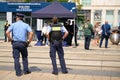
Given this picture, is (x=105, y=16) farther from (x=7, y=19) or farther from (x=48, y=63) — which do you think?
(x=48, y=63)

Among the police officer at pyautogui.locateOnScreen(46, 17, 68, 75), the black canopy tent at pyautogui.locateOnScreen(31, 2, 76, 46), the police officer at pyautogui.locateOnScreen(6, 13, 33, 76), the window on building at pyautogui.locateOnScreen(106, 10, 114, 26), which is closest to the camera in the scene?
the police officer at pyautogui.locateOnScreen(6, 13, 33, 76)

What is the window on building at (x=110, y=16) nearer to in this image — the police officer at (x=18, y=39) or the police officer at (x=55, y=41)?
the police officer at (x=55, y=41)

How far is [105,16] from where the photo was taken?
56906 mm

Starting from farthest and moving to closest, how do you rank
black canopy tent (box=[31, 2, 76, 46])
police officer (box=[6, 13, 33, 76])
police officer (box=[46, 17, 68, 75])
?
black canopy tent (box=[31, 2, 76, 46]) → police officer (box=[46, 17, 68, 75]) → police officer (box=[6, 13, 33, 76])

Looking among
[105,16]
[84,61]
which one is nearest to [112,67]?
[84,61]

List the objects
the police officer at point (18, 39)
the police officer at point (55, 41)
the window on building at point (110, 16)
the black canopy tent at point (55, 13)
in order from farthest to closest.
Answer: the window on building at point (110, 16)
the black canopy tent at point (55, 13)
the police officer at point (55, 41)
the police officer at point (18, 39)

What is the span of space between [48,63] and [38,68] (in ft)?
4.87

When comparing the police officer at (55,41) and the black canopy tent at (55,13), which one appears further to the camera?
the black canopy tent at (55,13)

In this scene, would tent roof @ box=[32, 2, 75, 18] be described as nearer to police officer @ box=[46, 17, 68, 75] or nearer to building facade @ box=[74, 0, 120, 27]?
police officer @ box=[46, 17, 68, 75]

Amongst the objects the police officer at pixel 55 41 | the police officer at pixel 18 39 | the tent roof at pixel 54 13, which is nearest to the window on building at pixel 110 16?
the tent roof at pixel 54 13

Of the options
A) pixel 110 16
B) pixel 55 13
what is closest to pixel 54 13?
pixel 55 13

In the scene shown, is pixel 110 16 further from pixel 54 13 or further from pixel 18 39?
pixel 18 39

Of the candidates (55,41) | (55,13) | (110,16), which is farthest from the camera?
(110,16)

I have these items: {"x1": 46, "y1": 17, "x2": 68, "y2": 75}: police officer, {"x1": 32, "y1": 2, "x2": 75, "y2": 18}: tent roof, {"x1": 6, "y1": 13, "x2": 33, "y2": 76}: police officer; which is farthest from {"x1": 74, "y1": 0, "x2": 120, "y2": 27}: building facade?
{"x1": 6, "y1": 13, "x2": 33, "y2": 76}: police officer
